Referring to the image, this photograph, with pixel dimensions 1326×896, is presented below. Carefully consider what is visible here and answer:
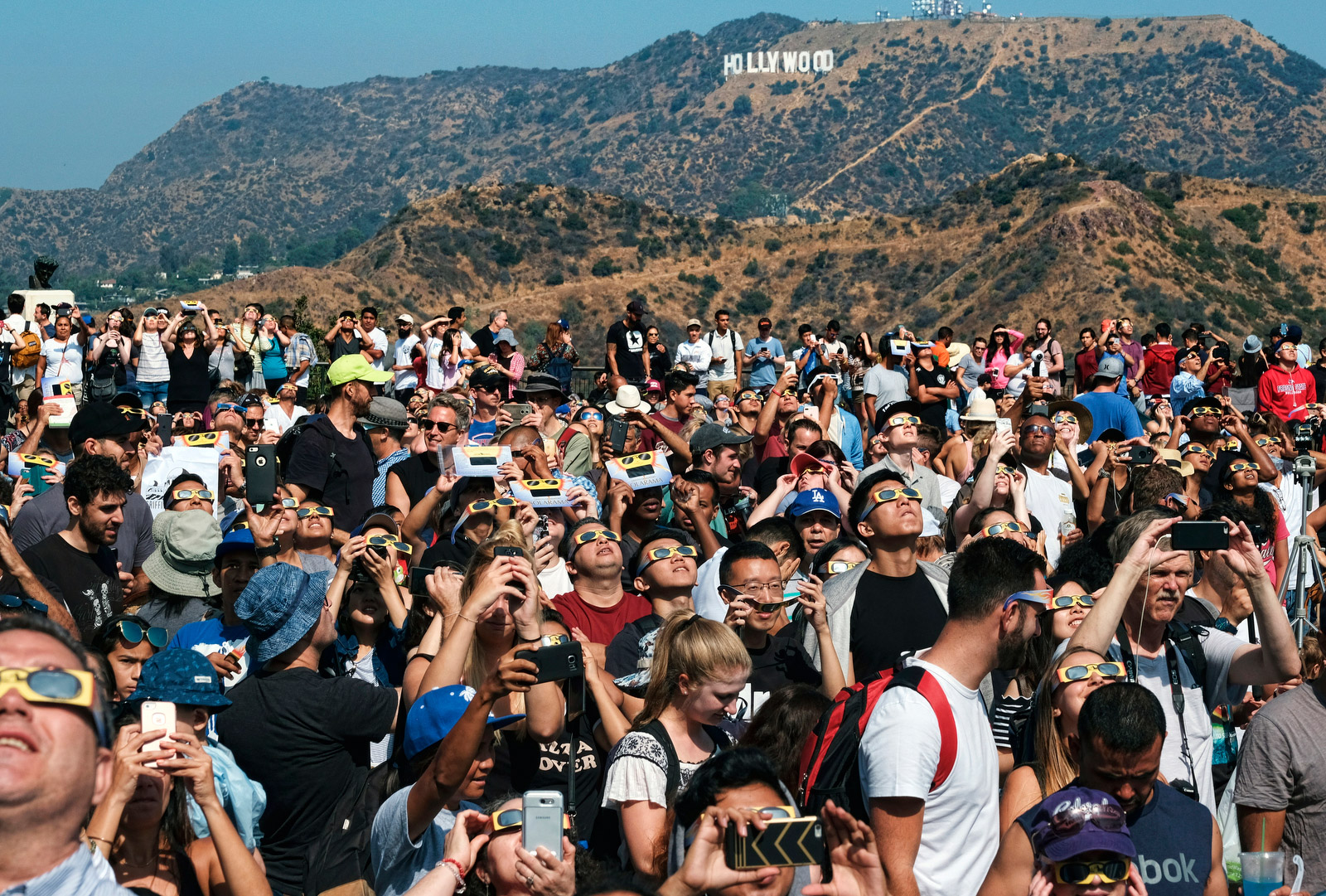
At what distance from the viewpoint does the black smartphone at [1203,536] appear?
4254 millimetres

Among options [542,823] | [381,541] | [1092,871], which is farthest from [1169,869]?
[381,541]

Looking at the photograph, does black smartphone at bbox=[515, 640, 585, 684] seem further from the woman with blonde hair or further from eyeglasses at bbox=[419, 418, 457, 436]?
eyeglasses at bbox=[419, 418, 457, 436]

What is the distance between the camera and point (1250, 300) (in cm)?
6500

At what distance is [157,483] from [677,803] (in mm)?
4850

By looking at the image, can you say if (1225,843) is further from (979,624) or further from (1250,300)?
(1250,300)

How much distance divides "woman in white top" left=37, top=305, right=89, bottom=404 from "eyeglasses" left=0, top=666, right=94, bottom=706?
41.3 ft

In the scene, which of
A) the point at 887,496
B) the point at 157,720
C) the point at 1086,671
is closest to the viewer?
the point at 157,720

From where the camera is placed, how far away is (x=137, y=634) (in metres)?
4.61

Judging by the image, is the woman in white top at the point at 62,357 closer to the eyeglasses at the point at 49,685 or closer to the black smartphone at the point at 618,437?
the black smartphone at the point at 618,437

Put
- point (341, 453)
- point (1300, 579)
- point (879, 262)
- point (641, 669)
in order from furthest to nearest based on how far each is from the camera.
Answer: point (879, 262)
point (341, 453)
point (1300, 579)
point (641, 669)

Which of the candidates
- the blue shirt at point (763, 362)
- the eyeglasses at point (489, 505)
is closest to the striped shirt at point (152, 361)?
the blue shirt at point (763, 362)

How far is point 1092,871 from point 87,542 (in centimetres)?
464

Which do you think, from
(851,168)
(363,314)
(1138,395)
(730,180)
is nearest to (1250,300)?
(1138,395)

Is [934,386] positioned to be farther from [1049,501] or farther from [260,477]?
[260,477]
